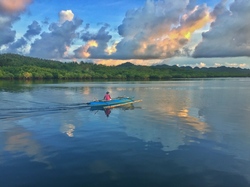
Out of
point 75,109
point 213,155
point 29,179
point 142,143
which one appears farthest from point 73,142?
point 75,109

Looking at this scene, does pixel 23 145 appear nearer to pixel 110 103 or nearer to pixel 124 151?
pixel 124 151

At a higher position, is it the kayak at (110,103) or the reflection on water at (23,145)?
the kayak at (110,103)

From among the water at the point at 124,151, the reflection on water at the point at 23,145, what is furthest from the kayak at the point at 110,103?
the reflection on water at the point at 23,145

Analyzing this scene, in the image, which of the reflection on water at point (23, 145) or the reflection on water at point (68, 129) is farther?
the reflection on water at point (68, 129)

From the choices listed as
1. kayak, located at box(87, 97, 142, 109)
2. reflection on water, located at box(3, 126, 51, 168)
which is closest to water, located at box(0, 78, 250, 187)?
reflection on water, located at box(3, 126, 51, 168)

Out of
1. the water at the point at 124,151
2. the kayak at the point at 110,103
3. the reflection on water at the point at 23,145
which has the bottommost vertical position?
the water at the point at 124,151

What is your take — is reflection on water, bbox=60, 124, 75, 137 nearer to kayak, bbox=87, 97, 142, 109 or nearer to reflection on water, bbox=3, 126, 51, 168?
reflection on water, bbox=3, 126, 51, 168

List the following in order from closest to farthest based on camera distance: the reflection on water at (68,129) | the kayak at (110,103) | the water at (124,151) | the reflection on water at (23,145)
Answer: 1. the water at (124,151)
2. the reflection on water at (23,145)
3. the reflection on water at (68,129)
4. the kayak at (110,103)

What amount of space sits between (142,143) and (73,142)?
192 inches

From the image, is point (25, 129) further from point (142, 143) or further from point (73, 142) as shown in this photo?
point (142, 143)

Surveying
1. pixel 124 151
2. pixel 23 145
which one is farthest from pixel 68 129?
pixel 124 151

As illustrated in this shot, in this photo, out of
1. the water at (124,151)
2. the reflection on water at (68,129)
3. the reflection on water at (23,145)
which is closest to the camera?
the water at (124,151)

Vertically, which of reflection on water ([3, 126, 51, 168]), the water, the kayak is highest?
the kayak

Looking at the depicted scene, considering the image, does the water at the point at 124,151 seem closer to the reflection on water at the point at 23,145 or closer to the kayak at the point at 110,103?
the reflection on water at the point at 23,145
